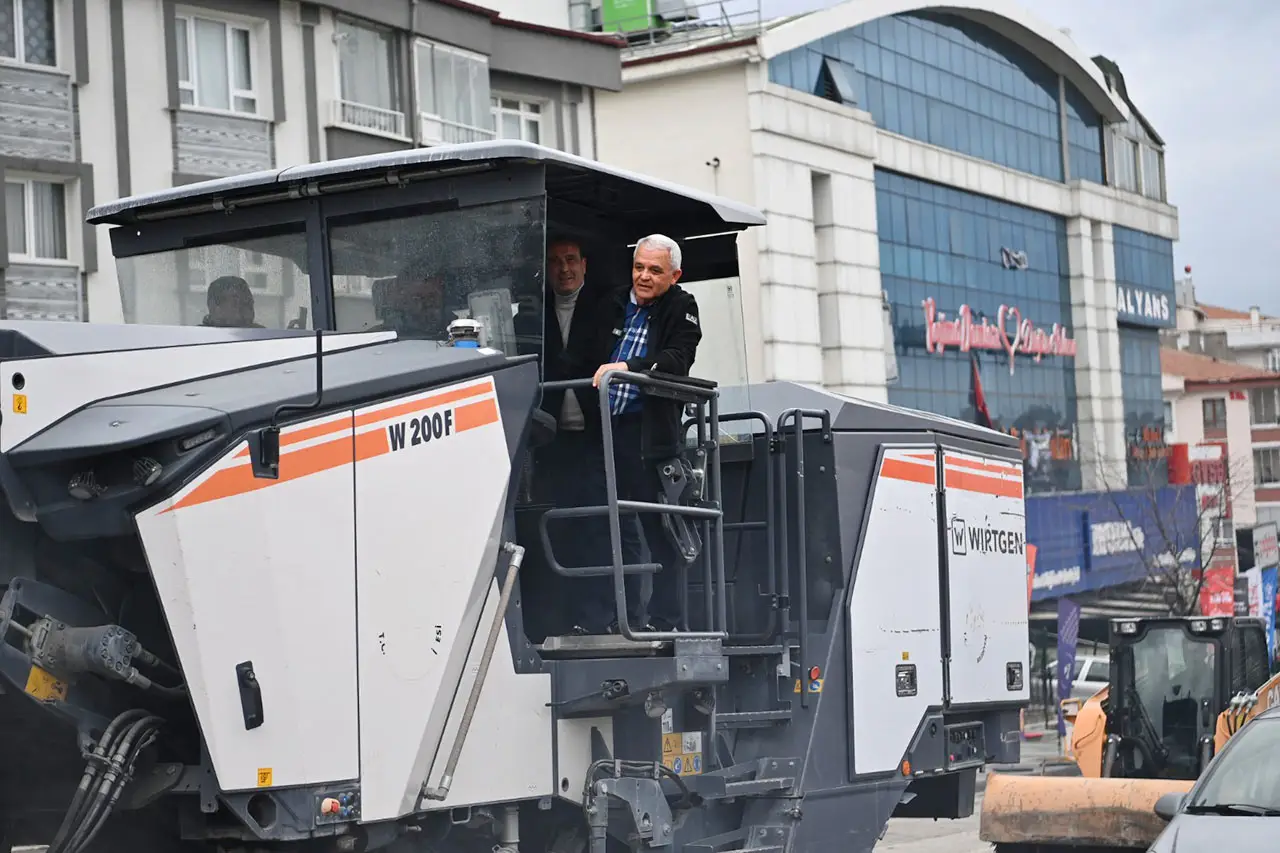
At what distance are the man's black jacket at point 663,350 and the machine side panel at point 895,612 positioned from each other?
1.70m

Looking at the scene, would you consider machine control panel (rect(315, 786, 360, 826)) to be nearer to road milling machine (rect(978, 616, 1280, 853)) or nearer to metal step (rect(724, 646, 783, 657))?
metal step (rect(724, 646, 783, 657))

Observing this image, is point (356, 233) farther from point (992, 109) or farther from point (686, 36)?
point (992, 109)

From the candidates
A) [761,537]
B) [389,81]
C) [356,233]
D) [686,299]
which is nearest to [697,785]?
[761,537]

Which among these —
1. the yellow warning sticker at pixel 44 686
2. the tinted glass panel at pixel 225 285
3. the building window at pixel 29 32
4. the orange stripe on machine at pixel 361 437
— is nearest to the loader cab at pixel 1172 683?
the tinted glass panel at pixel 225 285

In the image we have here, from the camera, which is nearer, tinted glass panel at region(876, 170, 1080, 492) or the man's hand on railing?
the man's hand on railing

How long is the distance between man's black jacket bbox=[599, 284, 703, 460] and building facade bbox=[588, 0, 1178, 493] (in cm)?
2325

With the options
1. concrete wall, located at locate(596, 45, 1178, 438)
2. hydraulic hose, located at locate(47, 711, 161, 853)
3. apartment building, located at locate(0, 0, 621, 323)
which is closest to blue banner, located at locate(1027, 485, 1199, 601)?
concrete wall, located at locate(596, 45, 1178, 438)

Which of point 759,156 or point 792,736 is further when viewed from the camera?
point 759,156

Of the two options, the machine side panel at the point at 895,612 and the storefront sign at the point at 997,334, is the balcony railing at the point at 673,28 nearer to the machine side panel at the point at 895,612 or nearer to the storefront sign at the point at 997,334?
the storefront sign at the point at 997,334

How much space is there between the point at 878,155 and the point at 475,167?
37384mm

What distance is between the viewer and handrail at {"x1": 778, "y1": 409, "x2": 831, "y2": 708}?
26.1 ft

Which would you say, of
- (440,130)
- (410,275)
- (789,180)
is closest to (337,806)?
(410,275)

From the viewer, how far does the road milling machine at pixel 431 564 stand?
5.15 metres

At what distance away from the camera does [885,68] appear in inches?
1743
